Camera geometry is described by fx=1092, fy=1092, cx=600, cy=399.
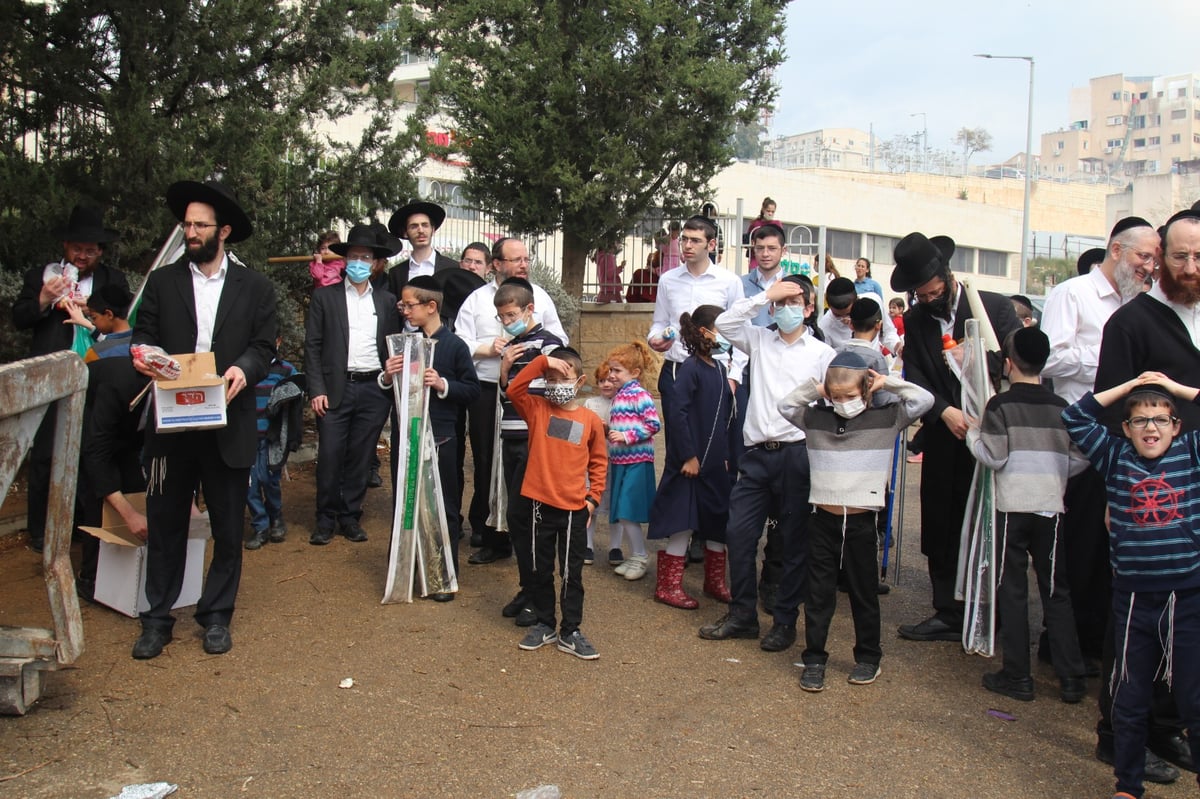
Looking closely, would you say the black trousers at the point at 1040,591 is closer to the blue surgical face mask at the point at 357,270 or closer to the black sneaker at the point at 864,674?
the black sneaker at the point at 864,674

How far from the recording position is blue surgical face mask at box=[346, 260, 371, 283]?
24.7ft

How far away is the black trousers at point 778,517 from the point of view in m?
5.71

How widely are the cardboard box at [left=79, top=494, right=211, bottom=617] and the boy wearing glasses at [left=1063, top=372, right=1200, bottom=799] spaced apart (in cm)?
444

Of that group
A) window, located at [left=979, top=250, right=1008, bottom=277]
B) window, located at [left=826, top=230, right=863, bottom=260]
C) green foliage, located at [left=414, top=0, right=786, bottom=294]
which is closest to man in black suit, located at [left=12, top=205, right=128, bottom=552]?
green foliage, located at [left=414, top=0, right=786, bottom=294]

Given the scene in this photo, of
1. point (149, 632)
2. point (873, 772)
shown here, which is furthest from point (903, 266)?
point (149, 632)

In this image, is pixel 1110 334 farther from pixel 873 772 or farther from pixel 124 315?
pixel 124 315

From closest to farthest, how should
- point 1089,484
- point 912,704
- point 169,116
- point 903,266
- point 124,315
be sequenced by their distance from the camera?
1. point 912,704
2. point 1089,484
3. point 903,266
4. point 124,315
5. point 169,116

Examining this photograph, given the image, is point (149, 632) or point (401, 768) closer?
point (401, 768)

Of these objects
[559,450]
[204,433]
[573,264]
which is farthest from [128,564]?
[573,264]

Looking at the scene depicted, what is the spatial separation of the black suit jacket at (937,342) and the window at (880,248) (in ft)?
141

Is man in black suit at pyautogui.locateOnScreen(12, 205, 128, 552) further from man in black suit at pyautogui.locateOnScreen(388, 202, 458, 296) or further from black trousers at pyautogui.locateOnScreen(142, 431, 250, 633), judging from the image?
man in black suit at pyautogui.locateOnScreen(388, 202, 458, 296)

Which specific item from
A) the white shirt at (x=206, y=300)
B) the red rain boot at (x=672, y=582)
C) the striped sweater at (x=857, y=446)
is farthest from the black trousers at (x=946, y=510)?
the white shirt at (x=206, y=300)

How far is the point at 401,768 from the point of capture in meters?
4.18

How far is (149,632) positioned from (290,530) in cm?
250
